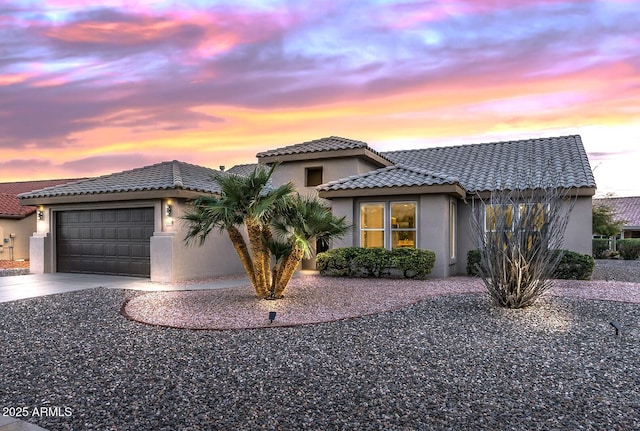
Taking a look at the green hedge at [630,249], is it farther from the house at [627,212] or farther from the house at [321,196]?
the house at [321,196]

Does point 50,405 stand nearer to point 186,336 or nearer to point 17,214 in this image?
point 186,336

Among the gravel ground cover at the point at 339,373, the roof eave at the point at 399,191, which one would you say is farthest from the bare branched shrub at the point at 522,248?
the roof eave at the point at 399,191

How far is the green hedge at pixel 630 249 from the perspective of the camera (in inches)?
1031

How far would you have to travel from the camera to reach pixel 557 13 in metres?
10.6

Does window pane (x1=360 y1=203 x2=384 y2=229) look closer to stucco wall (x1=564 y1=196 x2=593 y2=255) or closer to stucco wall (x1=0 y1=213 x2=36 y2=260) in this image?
stucco wall (x1=564 y1=196 x2=593 y2=255)

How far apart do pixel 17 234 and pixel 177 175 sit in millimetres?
14499

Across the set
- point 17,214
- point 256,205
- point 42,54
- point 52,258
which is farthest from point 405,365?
point 17,214

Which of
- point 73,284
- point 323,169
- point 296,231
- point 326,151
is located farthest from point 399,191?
point 73,284

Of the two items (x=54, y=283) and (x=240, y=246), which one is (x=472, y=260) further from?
(x=54, y=283)

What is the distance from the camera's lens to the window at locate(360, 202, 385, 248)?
1473cm

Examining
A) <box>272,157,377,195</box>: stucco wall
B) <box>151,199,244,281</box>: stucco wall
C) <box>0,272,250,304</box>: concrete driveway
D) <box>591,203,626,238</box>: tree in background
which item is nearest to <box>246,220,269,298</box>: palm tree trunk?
<box>0,272,250,304</box>: concrete driveway

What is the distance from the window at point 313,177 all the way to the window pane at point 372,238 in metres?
3.89

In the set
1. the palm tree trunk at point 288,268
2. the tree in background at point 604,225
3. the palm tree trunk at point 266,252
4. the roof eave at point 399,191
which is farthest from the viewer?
the tree in background at point 604,225

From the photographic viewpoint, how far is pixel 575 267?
13016 mm
